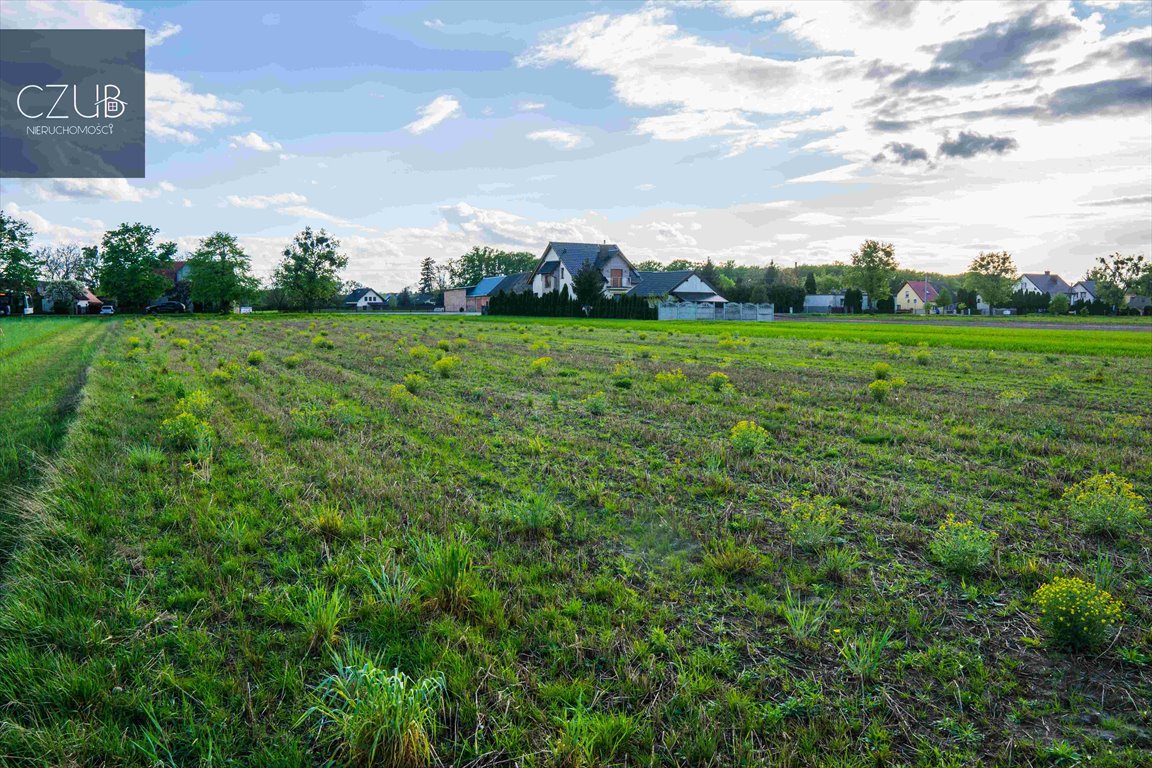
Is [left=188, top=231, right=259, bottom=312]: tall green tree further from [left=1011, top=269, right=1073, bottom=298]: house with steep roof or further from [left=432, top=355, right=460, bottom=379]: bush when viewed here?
[left=1011, top=269, right=1073, bottom=298]: house with steep roof

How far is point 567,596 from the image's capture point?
14.6 ft

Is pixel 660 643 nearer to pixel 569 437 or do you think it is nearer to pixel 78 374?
pixel 569 437

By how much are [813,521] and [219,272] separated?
7911 cm

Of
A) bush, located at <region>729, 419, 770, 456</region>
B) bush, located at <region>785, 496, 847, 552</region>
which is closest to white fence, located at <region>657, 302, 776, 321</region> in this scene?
bush, located at <region>729, 419, 770, 456</region>

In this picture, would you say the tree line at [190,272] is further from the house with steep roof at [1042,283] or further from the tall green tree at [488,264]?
the house with steep roof at [1042,283]

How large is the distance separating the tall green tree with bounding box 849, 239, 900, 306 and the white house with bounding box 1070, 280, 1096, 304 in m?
45.8

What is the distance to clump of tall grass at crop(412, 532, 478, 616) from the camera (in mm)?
4223

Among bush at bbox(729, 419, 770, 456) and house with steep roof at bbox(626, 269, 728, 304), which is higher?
house with steep roof at bbox(626, 269, 728, 304)

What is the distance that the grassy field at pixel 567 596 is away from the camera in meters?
3.06

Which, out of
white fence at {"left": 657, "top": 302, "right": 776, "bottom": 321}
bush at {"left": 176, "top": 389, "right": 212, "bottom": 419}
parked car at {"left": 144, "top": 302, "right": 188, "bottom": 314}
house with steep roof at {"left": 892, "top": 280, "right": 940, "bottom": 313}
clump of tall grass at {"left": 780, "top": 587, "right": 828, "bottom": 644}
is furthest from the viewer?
house with steep roof at {"left": 892, "top": 280, "right": 940, "bottom": 313}

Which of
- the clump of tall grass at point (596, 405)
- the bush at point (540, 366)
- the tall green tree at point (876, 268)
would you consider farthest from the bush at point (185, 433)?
the tall green tree at point (876, 268)

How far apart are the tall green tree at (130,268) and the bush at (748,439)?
288 ft

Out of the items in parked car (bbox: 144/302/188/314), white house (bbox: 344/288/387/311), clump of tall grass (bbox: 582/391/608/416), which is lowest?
clump of tall grass (bbox: 582/391/608/416)

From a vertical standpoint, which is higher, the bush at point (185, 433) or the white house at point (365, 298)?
the white house at point (365, 298)
